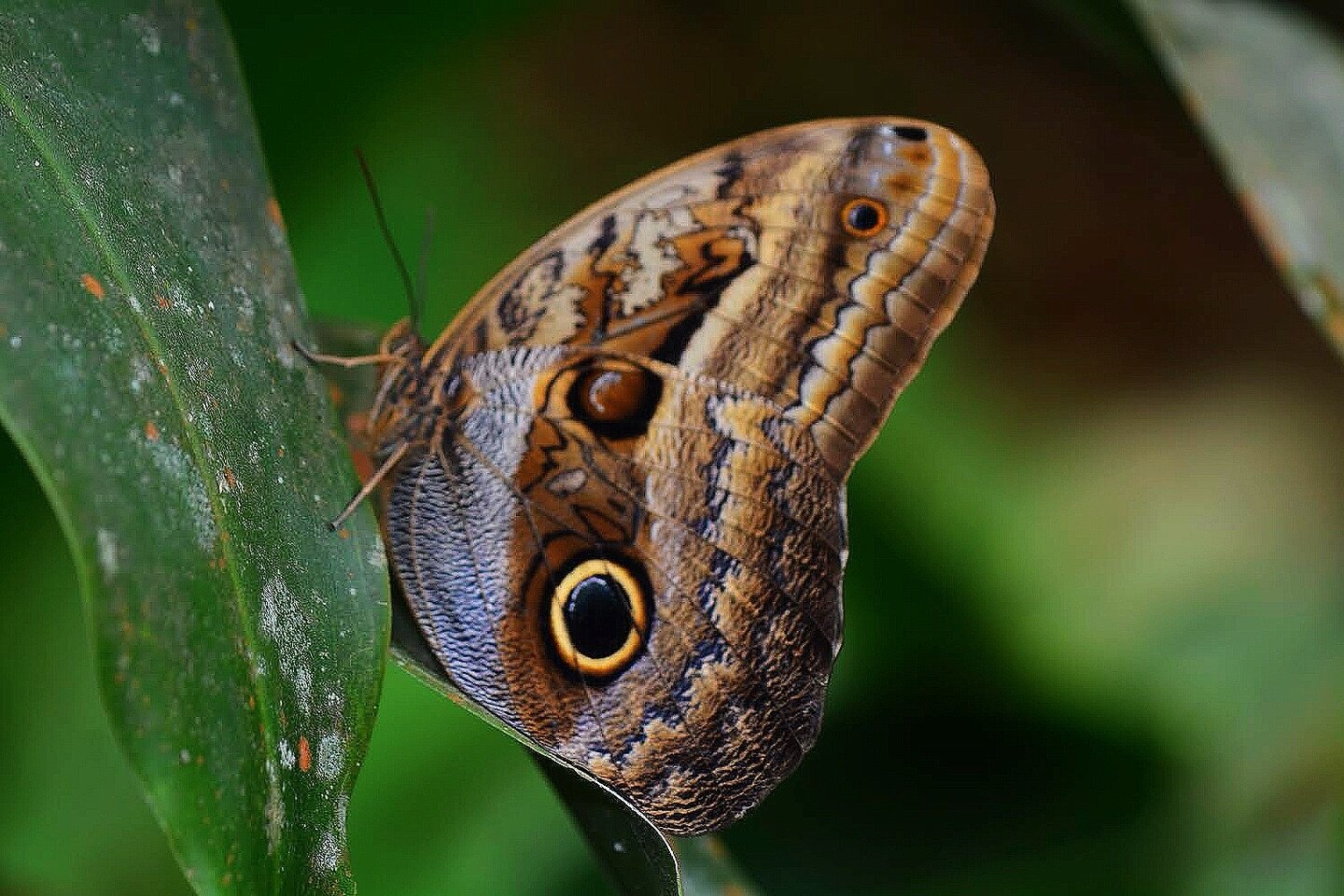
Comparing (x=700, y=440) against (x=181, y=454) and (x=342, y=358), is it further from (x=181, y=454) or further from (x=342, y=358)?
(x=181, y=454)

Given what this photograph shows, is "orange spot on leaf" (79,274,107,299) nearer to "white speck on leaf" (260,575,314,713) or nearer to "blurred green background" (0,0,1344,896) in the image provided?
"white speck on leaf" (260,575,314,713)

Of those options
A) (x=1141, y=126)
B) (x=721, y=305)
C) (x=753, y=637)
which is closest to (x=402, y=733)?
(x=753, y=637)

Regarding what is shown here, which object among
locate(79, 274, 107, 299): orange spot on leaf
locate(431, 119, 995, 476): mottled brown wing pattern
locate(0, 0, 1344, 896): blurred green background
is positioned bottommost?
locate(0, 0, 1344, 896): blurred green background

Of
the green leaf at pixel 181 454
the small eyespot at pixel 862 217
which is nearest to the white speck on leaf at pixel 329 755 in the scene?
the green leaf at pixel 181 454

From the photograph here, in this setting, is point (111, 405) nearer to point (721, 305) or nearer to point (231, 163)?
point (231, 163)

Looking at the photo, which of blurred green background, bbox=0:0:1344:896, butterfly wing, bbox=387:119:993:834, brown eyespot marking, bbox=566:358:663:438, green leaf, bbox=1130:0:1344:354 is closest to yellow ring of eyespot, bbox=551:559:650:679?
butterfly wing, bbox=387:119:993:834

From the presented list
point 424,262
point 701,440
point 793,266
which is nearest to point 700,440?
point 701,440

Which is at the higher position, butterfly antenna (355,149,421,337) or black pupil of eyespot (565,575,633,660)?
butterfly antenna (355,149,421,337)

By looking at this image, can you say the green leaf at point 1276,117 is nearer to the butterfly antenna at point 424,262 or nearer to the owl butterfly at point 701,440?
the owl butterfly at point 701,440
